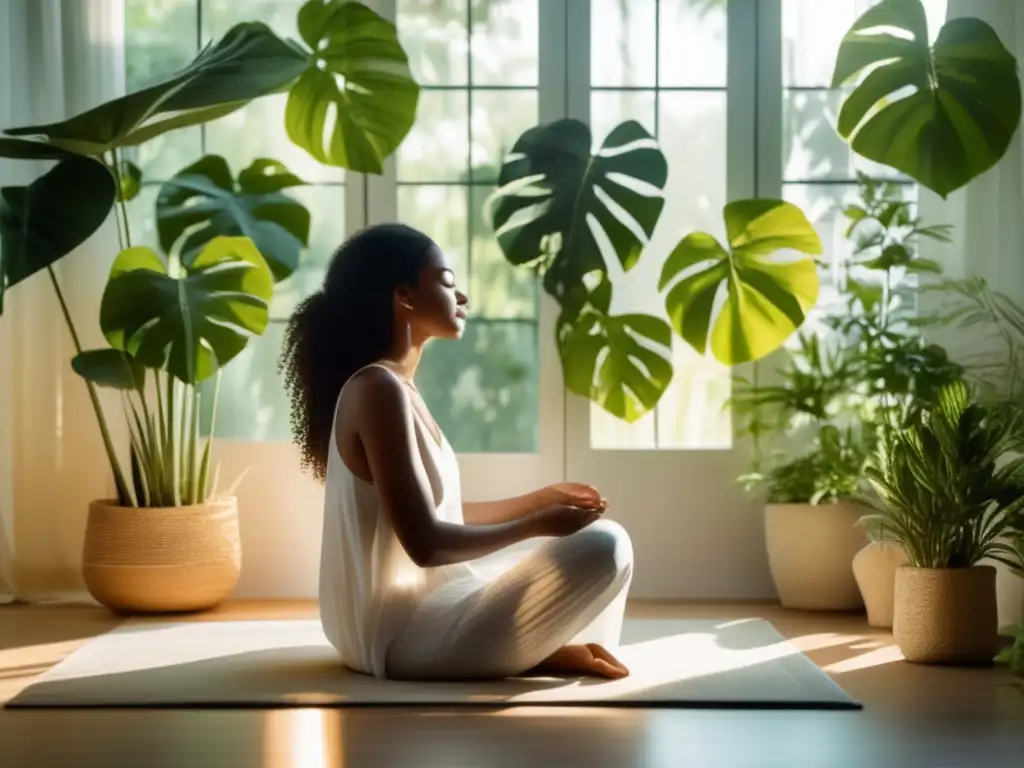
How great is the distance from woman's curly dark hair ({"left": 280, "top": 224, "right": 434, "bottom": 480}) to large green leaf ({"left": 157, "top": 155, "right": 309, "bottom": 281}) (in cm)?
104

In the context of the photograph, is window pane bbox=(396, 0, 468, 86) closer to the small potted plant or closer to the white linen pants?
the small potted plant

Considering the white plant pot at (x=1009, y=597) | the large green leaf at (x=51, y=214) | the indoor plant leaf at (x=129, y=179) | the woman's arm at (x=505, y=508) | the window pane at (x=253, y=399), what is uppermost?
the indoor plant leaf at (x=129, y=179)

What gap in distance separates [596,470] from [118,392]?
1460 mm

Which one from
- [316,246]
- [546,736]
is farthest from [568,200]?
[546,736]

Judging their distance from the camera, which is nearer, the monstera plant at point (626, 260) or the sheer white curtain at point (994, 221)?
the sheer white curtain at point (994, 221)

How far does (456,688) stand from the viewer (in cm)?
300

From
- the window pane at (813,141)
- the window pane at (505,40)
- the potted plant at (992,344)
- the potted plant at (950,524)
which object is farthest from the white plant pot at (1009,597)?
the window pane at (505,40)

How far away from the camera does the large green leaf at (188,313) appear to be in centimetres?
387

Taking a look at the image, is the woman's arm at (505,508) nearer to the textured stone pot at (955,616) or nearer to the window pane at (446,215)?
the textured stone pot at (955,616)

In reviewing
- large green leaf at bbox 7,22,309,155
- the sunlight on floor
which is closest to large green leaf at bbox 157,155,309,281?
large green leaf at bbox 7,22,309,155

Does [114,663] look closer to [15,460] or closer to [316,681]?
[316,681]

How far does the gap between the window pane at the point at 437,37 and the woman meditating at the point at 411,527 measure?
61.9 inches

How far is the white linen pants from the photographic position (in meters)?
2.94

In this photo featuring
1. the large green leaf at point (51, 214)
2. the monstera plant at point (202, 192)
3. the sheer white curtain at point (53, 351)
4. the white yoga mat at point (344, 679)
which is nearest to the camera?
the white yoga mat at point (344, 679)
